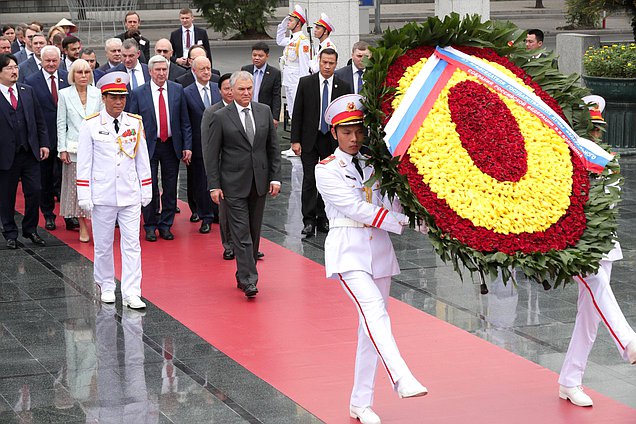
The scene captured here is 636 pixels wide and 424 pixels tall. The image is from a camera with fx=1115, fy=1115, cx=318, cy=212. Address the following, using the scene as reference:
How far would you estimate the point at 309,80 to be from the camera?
12438 millimetres

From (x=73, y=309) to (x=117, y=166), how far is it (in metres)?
1.32

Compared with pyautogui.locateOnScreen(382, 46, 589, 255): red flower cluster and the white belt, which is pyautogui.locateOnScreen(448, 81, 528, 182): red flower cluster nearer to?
pyautogui.locateOnScreen(382, 46, 589, 255): red flower cluster

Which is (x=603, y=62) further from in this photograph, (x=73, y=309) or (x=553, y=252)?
(x=553, y=252)

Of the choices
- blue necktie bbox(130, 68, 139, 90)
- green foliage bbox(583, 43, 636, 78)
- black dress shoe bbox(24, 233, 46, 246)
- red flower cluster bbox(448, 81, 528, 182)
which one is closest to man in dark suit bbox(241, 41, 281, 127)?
blue necktie bbox(130, 68, 139, 90)

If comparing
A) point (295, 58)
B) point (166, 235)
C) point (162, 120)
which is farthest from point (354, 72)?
point (295, 58)

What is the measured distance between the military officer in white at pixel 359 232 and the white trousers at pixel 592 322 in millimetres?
1263

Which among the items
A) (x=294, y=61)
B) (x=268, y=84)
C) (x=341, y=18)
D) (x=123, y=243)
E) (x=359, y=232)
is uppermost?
(x=341, y=18)

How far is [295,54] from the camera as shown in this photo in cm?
1908

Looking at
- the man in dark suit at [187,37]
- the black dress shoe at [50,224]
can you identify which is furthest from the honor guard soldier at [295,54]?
the black dress shoe at [50,224]

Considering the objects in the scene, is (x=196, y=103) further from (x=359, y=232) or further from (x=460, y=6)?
(x=460, y=6)

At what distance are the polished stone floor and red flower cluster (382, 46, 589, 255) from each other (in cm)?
151

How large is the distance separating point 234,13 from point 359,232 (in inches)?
1200

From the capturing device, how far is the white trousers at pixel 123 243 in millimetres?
9828

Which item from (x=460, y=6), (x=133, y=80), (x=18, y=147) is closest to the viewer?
(x=18, y=147)
